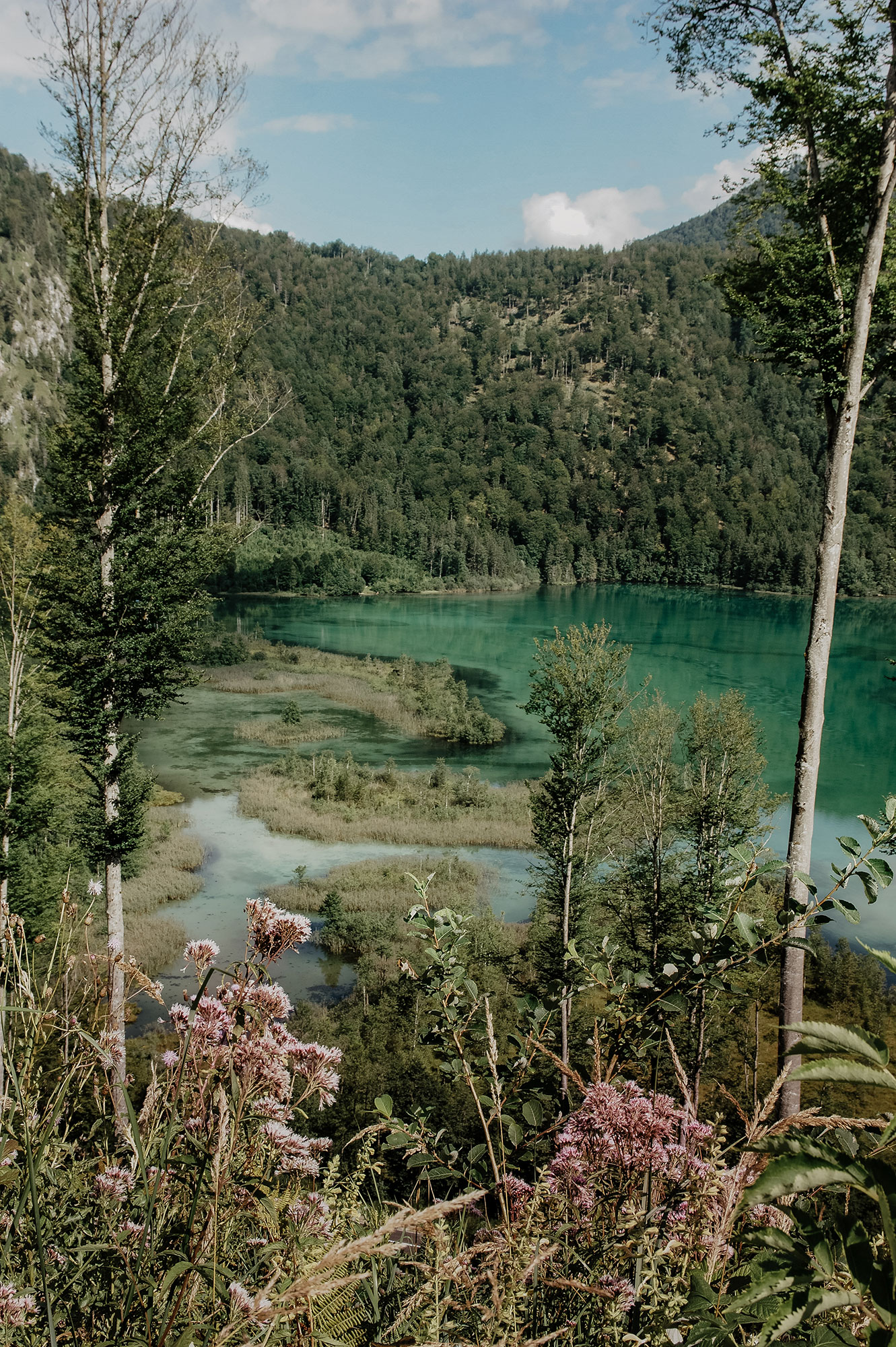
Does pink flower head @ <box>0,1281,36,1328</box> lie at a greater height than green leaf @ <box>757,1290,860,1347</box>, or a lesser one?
lesser

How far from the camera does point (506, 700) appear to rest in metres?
44.6

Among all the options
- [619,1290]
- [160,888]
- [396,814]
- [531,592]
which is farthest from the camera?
[531,592]

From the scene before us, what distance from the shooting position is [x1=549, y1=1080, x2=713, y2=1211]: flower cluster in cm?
131

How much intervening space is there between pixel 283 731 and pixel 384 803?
32.5 feet

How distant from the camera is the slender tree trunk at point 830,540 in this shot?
5496 millimetres

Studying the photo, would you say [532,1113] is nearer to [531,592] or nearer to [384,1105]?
[384,1105]

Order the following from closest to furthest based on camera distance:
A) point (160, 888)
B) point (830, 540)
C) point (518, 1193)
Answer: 1. point (518, 1193)
2. point (830, 540)
3. point (160, 888)

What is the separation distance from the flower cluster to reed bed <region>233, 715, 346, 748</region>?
33.2 metres

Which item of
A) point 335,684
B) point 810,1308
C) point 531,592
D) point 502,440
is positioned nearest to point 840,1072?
point 810,1308

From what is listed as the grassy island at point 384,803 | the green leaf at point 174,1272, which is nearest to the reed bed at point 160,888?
the grassy island at point 384,803

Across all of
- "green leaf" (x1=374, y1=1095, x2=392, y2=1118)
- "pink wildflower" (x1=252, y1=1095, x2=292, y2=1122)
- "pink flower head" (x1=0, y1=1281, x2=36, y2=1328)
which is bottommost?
"green leaf" (x1=374, y1=1095, x2=392, y2=1118)

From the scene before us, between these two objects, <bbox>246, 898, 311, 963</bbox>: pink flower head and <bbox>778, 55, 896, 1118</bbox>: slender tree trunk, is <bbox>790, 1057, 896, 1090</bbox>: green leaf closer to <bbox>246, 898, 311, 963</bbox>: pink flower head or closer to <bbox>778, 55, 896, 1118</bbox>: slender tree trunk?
<bbox>246, 898, 311, 963</bbox>: pink flower head

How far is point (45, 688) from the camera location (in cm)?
1349

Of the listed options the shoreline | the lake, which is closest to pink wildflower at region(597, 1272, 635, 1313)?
the lake
